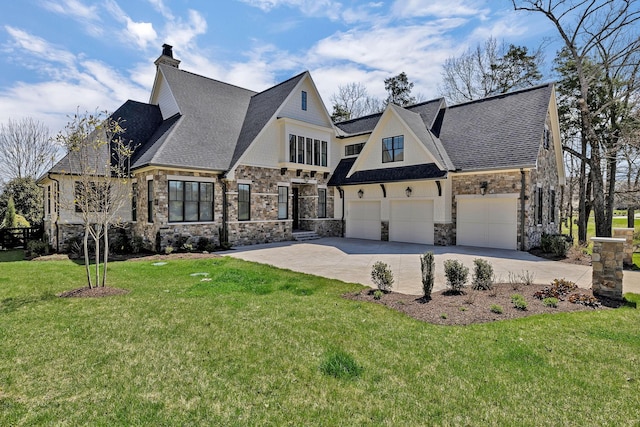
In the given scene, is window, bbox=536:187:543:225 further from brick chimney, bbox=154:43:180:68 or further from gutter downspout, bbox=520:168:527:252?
brick chimney, bbox=154:43:180:68

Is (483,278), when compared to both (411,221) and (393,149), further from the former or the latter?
(393,149)

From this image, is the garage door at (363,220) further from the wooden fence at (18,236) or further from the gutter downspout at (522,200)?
the wooden fence at (18,236)

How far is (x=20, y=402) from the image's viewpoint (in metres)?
3.11

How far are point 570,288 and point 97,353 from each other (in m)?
8.95

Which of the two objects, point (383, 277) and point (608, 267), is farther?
point (383, 277)

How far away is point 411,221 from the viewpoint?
56.0 feet

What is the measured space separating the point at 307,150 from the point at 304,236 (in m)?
4.97

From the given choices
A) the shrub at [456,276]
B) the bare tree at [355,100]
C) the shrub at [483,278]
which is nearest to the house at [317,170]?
the shrub at [483,278]

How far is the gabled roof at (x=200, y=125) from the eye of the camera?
47.1 feet

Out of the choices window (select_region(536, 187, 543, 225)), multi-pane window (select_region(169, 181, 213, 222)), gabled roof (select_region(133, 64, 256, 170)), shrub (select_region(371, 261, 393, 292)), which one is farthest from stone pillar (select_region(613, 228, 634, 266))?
multi-pane window (select_region(169, 181, 213, 222))

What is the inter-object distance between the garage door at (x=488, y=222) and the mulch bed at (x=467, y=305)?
758cm

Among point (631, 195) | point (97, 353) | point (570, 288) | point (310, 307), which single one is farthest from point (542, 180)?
point (97, 353)

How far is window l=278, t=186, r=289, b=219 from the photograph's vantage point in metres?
17.9

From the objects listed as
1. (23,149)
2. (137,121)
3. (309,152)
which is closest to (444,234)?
(309,152)
